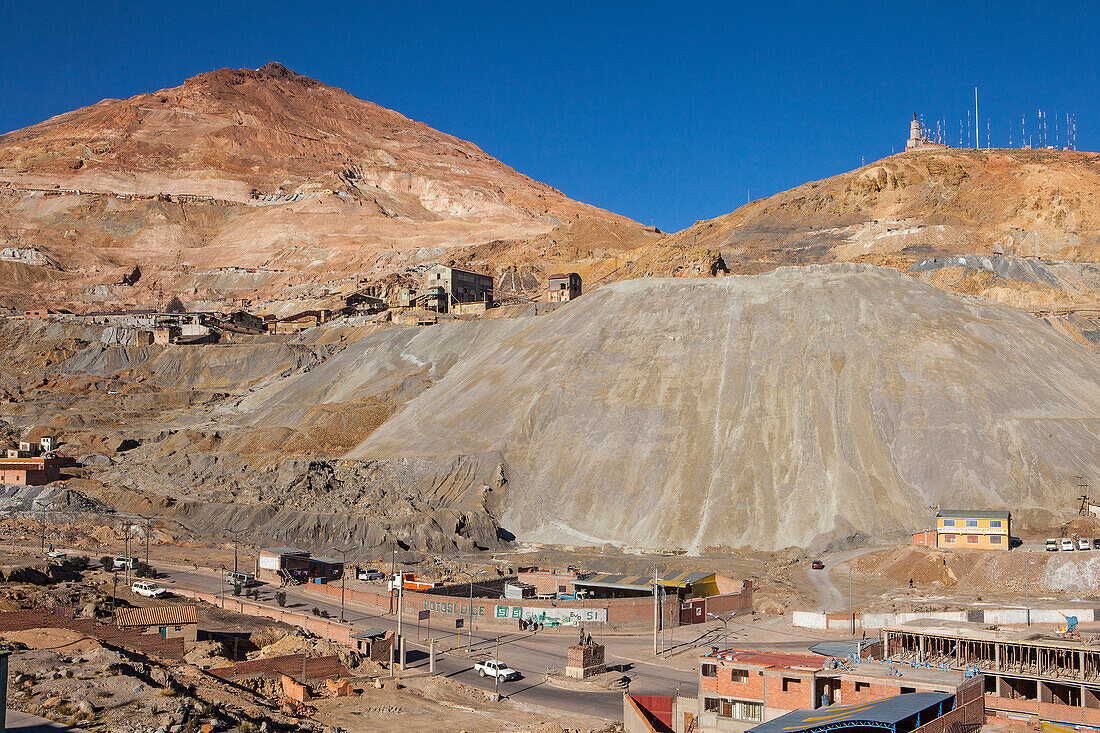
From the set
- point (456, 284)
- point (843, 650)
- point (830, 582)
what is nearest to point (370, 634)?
point (843, 650)

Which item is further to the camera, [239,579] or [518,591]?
[239,579]

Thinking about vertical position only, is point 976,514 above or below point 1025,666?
above

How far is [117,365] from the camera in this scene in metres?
120

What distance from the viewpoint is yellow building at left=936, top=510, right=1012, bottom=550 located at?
59.2 m

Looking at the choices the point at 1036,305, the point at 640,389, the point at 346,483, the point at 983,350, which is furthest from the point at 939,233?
the point at 346,483

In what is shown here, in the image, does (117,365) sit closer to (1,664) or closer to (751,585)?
(751,585)

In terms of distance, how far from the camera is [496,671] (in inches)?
1559

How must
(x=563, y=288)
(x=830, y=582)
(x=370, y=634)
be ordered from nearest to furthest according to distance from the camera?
1. (x=370, y=634)
2. (x=830, y=582)
3. (x=563, y=288)

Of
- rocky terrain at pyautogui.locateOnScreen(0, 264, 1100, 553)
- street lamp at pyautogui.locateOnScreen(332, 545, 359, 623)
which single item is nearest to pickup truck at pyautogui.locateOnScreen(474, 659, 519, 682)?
street lamp at pyautogui.locateOnScreen(332, 545, 359, 623)

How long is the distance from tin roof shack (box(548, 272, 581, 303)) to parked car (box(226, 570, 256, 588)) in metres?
64.3

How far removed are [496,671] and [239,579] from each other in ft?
76.1

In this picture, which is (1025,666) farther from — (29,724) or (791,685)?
(29,724)

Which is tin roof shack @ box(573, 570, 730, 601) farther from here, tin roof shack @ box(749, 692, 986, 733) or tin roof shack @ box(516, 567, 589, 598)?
tin roof shack @ box(749, 692, 986, 733)

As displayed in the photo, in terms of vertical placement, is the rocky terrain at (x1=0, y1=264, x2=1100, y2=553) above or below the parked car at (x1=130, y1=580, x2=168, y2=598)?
above
